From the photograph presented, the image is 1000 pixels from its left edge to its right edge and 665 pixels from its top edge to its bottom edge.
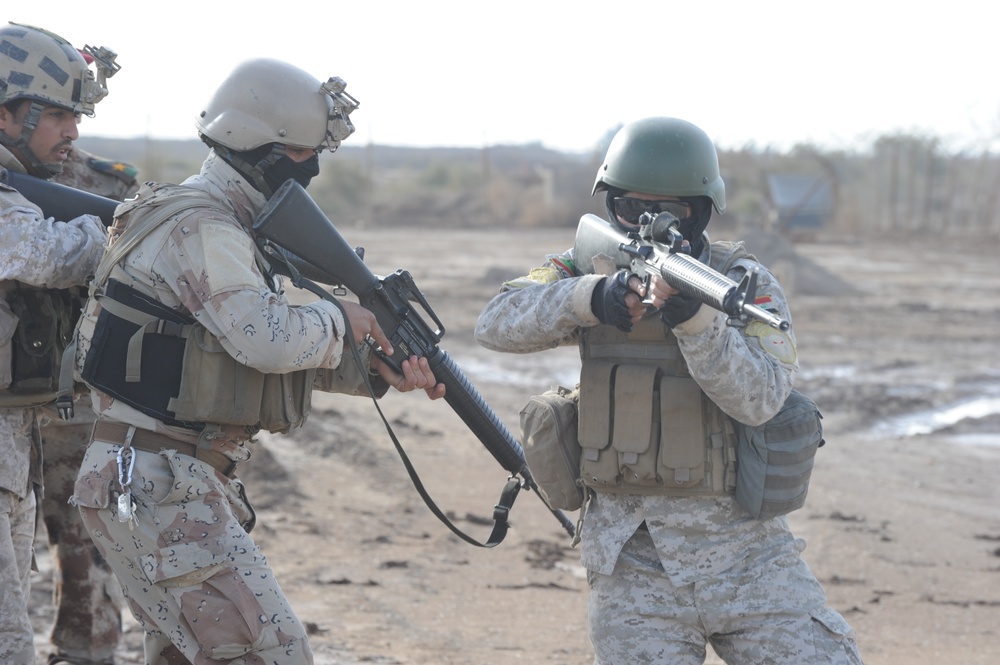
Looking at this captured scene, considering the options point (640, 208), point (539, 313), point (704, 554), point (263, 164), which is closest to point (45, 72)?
point (263, 164)

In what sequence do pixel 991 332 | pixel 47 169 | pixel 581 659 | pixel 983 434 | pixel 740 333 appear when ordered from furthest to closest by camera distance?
Answer: pixel 991 332
pixel 983 434
pixel 581 659
pixel 47 169
pixel 740 333

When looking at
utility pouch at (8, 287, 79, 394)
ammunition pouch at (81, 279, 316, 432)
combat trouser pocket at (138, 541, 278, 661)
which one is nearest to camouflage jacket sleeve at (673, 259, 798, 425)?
ammunition pouch at (81, 279, 316, 432)

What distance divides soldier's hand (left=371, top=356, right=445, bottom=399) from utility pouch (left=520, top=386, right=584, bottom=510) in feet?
1.22

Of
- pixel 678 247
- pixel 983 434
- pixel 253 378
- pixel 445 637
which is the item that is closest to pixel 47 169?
pixel 253 378

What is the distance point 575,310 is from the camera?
10.6 ft

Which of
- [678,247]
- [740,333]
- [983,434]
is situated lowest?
[983,434]

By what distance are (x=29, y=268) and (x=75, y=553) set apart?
1.55m

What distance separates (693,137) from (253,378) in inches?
56.9

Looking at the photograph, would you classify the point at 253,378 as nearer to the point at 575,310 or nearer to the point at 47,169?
the point at 575,310

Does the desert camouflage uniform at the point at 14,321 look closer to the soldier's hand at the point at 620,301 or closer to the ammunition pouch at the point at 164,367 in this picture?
the ammunition pouch at the point at 164,367

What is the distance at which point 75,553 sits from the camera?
4.63 m

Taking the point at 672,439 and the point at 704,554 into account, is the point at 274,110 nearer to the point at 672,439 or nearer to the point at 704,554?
the point at 672,439

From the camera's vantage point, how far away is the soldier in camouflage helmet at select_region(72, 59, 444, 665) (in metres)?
3.06

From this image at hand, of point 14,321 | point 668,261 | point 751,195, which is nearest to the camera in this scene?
point 668,261
